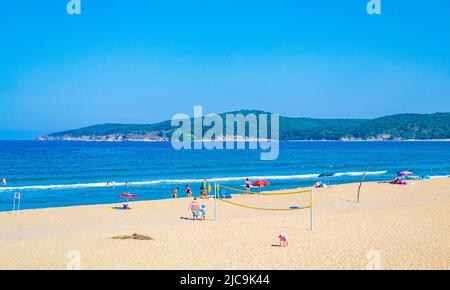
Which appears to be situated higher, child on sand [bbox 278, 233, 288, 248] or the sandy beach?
child on sand [bbox 278, 233, 288, 248]

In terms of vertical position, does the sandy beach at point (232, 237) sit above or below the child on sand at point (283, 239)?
below

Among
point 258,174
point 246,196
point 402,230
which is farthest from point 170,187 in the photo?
point 402,230

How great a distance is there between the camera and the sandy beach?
35.5 ft

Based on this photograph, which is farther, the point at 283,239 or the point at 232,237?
the point at 232,237

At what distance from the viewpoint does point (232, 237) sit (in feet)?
46.7

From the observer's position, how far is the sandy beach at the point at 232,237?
10828mm

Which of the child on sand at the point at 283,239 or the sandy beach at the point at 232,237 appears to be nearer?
the sandy beach at the point at 232,237

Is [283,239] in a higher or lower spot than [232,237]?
higher

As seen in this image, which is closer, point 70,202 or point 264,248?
point 264,248

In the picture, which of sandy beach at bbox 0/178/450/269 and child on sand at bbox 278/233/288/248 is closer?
sandy beach at bbox 0/178/450/269

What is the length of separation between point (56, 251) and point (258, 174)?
34071 mm
